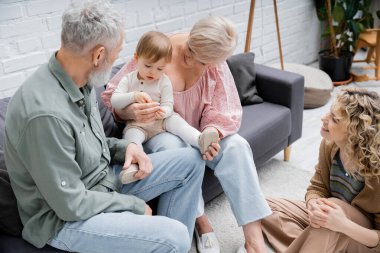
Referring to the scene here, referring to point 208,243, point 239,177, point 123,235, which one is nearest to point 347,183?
point 239,177

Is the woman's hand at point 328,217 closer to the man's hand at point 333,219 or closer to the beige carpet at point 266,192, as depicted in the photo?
the man's hand at point 333,219

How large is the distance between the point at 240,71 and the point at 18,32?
3.89 ft

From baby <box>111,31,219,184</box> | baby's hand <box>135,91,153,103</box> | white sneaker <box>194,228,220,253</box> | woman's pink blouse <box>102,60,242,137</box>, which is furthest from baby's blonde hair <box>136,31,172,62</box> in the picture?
white sneaker <box>194,228,220,253</box>

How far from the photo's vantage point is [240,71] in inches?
103

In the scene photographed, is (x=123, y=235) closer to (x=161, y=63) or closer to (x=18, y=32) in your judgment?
(x=161, y=63)

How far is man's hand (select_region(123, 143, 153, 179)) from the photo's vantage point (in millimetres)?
1672

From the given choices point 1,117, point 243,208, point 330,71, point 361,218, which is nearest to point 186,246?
point 243,208

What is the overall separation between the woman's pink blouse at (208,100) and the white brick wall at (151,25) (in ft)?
1.67

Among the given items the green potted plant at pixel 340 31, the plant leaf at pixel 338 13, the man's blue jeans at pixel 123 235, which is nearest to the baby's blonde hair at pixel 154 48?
the man's blue jeans at pixel 123 235

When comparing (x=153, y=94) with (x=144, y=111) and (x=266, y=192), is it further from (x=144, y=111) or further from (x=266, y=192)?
(x=266, y=192)

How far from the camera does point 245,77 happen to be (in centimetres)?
260

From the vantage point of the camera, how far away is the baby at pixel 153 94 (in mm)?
1832

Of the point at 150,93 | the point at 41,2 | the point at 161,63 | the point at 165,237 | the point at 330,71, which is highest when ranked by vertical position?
the point at 41,2

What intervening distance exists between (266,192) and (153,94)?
0.89 meters
